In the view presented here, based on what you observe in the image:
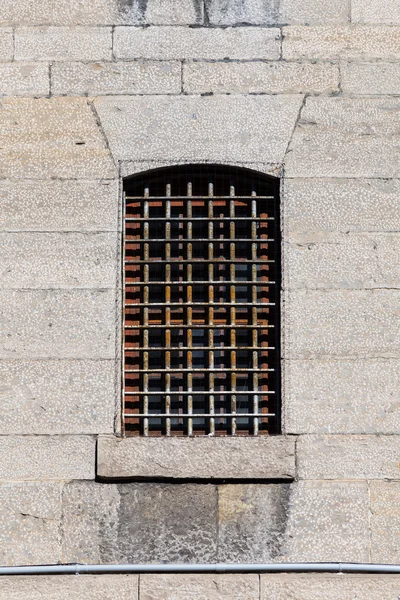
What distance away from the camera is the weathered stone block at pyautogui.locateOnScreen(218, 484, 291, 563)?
5.59 metres

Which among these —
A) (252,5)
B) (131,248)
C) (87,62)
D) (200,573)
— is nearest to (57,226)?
(131,248)

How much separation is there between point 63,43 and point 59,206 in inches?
46.0

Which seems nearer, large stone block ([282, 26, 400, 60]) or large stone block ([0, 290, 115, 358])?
large stone block ([0, 290, 115, 358])

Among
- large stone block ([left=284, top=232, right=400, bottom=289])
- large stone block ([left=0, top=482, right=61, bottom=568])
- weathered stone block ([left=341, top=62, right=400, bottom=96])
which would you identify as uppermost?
weathered stone block ([left=341, top=62, right=400, bottom=96])

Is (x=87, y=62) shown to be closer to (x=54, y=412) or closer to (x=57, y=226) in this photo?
(x=57, y=226)

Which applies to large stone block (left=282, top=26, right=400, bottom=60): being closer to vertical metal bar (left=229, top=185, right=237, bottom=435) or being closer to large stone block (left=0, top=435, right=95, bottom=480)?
vertical metal bar (left=229, top=185, right=237, bottom=435)

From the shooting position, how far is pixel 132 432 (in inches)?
233

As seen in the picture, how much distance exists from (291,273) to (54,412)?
180cm

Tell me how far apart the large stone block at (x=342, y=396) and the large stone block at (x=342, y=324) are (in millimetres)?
79

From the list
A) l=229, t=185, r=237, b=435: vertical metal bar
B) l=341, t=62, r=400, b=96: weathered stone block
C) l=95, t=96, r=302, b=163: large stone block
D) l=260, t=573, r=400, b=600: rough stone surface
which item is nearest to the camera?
l=260, t=573, r=400, b=600: rough stone surface

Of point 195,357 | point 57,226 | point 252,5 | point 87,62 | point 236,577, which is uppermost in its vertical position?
point 252,5

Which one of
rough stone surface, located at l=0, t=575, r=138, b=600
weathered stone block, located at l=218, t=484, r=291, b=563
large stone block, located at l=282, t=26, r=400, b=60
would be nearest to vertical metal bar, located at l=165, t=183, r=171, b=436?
weathered stone block, located at l=218, t=484, r=291, b=563

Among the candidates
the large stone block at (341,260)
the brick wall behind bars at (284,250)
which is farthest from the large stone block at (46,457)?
the large stone block at (341,260)

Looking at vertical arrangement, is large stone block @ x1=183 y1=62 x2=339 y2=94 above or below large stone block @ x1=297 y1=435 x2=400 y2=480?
above
